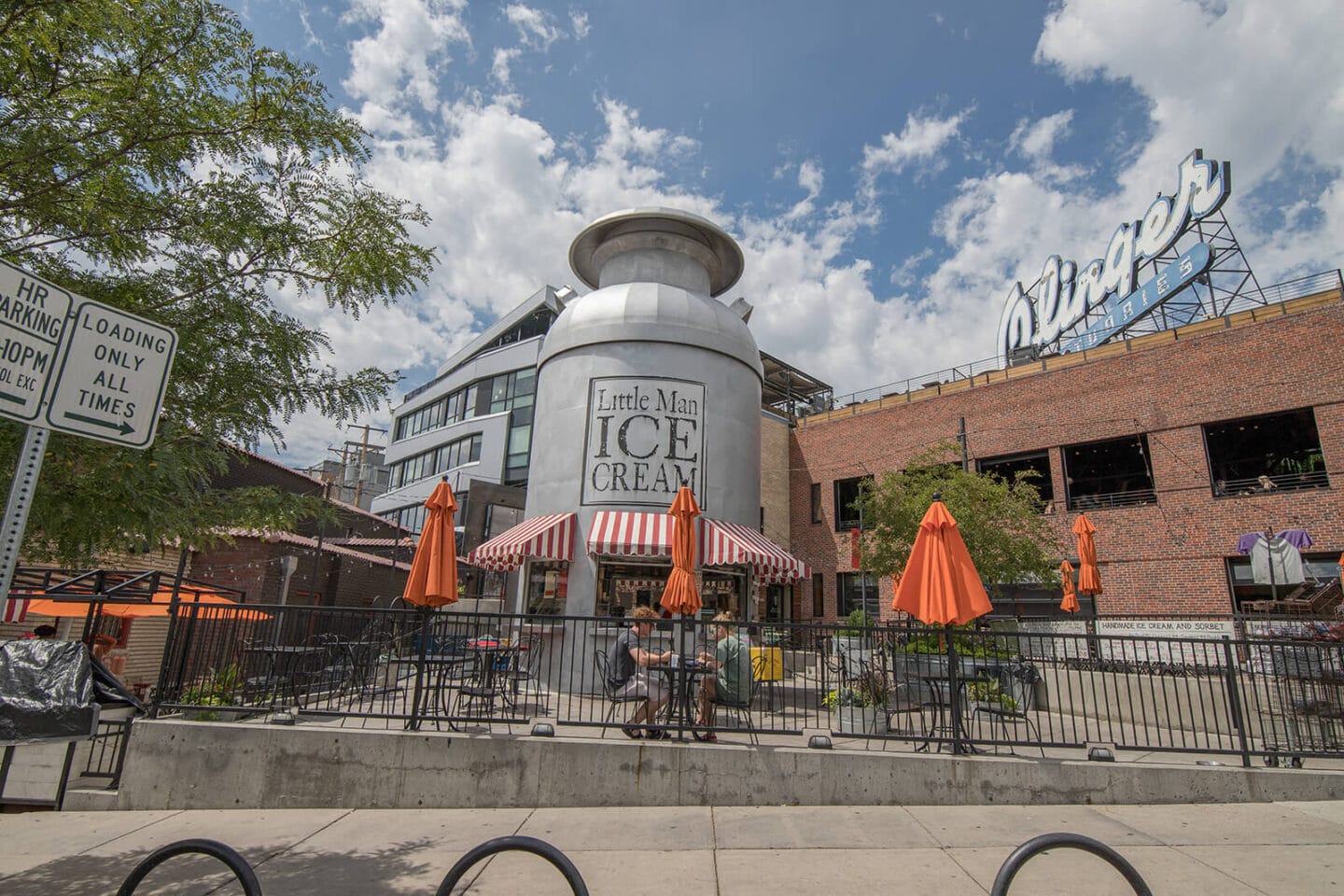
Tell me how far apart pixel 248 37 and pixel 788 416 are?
88.7 feet

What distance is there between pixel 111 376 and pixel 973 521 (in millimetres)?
17319

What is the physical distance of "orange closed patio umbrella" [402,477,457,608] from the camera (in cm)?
814

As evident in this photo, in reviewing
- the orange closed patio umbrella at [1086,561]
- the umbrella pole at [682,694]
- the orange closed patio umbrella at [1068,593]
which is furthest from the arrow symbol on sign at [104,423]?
the orange closed patio umbrella at [1068,593]

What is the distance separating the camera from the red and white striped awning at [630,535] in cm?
1259

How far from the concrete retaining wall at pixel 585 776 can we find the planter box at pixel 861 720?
3.57 ft

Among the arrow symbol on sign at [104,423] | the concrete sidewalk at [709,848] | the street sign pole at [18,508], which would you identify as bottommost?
the concrete sidewalk at [709,848]

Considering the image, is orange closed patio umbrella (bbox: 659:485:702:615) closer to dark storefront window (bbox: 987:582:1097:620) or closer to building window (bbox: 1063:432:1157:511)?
dark storefront window (bbox: 987:582:1097:620)

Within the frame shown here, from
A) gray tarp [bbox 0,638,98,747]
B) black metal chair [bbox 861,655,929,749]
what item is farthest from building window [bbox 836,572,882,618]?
gray tarp [bbox 0,638,98,747]

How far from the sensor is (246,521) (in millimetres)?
5254

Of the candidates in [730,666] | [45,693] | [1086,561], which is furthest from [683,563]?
[1086,561]

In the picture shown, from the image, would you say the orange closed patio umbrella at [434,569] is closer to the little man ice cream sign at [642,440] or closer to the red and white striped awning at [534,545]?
the red and white striped awning at [534,545]

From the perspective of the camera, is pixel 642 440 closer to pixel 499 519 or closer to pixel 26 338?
pixel 499 519

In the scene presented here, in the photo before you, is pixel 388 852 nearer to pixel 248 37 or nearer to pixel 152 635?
pixel 248 37

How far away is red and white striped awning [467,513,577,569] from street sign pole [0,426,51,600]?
1011 centimetres
